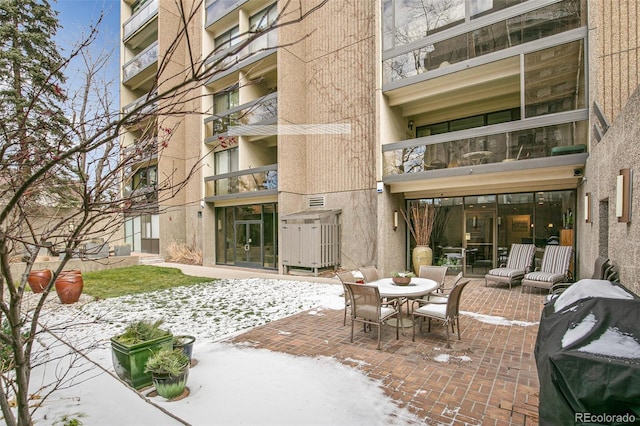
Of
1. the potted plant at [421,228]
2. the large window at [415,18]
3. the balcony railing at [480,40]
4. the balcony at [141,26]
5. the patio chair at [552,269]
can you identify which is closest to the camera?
the patio chair at [552,269]

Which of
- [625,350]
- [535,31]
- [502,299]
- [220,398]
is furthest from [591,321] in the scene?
[535,31]

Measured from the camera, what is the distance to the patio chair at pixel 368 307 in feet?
16.2

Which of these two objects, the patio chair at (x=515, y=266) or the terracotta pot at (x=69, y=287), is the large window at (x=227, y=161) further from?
the patio chair at (x=515, y=266)

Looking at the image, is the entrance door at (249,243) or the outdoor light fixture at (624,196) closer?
the outdoor light fixture at (624,196)

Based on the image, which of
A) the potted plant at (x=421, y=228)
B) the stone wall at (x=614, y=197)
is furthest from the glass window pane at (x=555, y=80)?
the potted plant at (x=421, y=228)

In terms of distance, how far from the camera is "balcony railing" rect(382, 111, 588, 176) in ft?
26.8

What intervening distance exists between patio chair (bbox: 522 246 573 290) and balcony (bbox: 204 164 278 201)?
9285 millimetres

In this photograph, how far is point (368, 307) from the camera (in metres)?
5.12

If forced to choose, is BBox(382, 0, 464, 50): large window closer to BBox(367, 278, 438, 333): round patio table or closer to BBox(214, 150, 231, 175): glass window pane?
BBox(367, 278, 438, 333): round patio table

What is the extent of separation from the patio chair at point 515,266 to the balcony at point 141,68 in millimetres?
20193

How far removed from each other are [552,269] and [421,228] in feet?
13.5

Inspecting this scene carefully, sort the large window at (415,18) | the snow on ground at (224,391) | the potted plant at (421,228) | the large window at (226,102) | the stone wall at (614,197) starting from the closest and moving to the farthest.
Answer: the snow on ground at (224,391), the stone wall at (614,197), the large window at (415,18), the potted plant at (421,228), the large window at (226,102)

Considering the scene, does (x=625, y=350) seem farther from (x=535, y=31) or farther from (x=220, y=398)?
(x=535, y=31)

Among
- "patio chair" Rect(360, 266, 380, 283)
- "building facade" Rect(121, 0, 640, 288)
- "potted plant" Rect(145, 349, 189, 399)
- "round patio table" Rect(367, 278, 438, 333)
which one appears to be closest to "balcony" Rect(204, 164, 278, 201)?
"building facade" Rect(121, 0, 640, 288)
